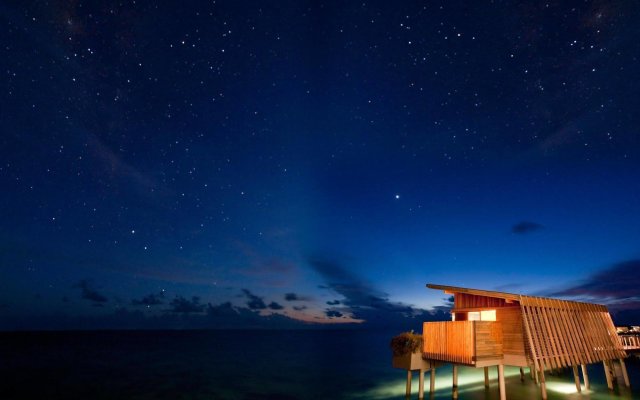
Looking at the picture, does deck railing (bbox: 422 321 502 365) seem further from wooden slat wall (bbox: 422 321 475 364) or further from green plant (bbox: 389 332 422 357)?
green plant (bbox: 389 332 422 357)

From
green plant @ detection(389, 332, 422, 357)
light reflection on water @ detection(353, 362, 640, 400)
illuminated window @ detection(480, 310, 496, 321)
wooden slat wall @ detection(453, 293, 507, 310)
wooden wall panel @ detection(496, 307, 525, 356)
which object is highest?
wooden slat wall @ detection(453, 293, 507, 310)

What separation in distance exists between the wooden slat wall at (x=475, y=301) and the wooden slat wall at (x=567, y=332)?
1631 mm

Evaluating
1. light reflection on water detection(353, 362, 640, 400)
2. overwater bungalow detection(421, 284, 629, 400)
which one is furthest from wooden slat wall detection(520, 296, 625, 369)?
light reflection on water detection(353, 362, 640, 400)

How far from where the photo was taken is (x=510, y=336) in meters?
19.7

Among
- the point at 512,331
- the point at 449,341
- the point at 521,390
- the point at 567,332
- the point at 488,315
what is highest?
the point at 488,315

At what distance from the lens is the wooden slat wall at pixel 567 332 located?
19406 millimetres

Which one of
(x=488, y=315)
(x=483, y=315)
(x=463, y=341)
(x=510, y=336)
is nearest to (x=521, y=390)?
(x=483, y=315)

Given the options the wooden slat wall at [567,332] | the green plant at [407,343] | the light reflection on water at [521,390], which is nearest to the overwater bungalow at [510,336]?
the wooden slat wall at [567,332]

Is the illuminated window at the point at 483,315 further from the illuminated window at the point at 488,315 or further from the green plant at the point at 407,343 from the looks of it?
the green plant at the point at 407,343

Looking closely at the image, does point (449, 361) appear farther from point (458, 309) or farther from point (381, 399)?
point (381, 399)

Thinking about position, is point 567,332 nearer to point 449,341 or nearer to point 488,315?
point 488,315

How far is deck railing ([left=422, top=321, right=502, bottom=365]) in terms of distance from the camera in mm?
18656

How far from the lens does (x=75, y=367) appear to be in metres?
62.1

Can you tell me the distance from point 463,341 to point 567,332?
24.4 feet
